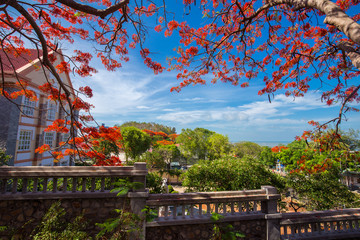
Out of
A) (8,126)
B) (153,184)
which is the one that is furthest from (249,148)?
(8,126)

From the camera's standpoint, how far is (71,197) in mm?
3812

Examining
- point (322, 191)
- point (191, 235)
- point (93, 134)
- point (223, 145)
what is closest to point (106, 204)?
point (191, 235)

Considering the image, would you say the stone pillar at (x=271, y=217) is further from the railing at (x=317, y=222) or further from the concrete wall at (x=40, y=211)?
the concrete wall at (x=40, y=211)

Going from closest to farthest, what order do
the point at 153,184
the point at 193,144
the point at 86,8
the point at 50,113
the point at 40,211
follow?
the point at 86,8 → the point at 40,211 → the point at 153,184 → the point at 50,113 → the point at 193,144

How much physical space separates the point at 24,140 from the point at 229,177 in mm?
16714

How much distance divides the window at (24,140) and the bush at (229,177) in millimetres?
14666

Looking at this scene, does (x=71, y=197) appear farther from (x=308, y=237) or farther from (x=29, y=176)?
(x=308, y=237)

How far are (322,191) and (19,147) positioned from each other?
19.8 metres

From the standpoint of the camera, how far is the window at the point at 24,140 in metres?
13.3

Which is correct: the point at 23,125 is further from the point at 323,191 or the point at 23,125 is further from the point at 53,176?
the point at 323,191

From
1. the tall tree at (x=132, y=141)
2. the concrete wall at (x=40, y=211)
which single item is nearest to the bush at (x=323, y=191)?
the concrete wall at (x=40, y=211)

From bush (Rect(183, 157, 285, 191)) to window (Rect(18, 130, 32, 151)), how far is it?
14.7m

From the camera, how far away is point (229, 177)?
6.69 meters

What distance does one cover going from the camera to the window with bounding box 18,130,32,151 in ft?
43.8
